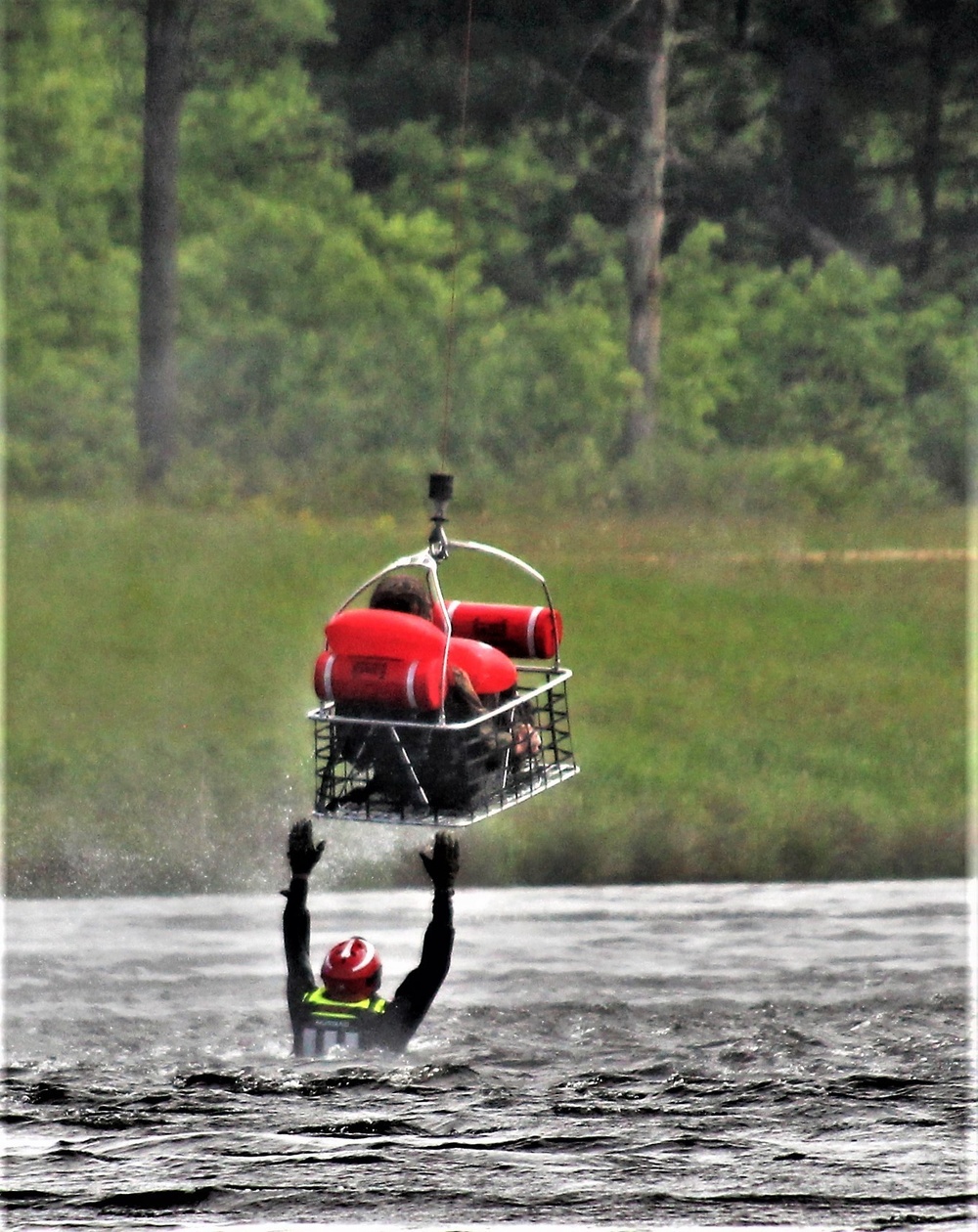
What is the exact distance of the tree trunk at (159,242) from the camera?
1553 cm

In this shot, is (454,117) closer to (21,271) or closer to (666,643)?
(21,271)

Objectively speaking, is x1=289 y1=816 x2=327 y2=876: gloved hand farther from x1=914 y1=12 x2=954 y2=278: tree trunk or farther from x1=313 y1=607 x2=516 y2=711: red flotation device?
x1=914 y1=12 x2=954 y2=278: tree trunk

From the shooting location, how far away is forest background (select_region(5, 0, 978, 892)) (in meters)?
14.4

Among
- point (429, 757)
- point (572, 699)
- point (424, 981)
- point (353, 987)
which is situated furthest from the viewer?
point (572, 699)

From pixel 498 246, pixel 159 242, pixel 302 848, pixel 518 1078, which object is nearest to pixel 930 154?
pixel 498 246

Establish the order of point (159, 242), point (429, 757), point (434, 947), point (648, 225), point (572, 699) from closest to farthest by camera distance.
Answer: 1. point (429, 757)
2. point (434, 947)
3. point (572, 699)
4. point (159, 242)
5. point (648, 225)

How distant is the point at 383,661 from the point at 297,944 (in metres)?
1.71

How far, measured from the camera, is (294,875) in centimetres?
765

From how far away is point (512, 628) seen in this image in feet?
24.1

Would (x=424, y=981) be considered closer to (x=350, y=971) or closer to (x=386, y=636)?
(x=350, y=971)

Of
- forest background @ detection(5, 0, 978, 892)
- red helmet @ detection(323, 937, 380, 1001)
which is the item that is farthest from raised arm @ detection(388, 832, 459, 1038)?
forest background @ detection(5, 0, 978, 892)

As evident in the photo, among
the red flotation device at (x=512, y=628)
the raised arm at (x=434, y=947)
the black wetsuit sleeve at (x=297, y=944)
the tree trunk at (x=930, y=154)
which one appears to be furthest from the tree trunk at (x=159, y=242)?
the red flotation device at (x=512, y=628)

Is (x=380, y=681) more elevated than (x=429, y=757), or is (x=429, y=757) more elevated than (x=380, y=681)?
(x=380, y=681)

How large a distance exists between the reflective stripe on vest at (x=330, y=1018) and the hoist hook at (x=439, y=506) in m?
1.94
